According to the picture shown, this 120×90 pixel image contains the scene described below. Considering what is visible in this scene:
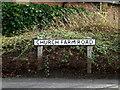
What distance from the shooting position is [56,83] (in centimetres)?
515

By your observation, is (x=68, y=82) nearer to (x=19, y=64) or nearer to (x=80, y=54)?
(x=80, y=54)

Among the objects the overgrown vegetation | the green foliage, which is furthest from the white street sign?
the green foliage

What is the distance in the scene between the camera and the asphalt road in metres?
4.90

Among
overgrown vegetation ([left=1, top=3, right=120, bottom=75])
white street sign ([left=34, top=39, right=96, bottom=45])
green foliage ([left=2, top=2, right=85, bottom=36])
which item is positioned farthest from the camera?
green foliage ([left=2, top=2, right=85, bottom=36])

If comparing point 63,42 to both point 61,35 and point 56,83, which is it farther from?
point 56,83

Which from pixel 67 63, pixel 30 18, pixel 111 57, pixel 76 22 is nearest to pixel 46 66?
pixel 67 63

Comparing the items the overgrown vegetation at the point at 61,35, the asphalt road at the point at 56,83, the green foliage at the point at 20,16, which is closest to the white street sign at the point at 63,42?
the overgrown vegetation at the point at 61,35

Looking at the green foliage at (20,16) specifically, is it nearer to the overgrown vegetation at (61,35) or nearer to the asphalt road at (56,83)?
the overgrown vegetation at (61,35)

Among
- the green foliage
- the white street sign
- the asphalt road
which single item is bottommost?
the asphalt road

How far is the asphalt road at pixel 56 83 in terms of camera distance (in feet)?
16.1

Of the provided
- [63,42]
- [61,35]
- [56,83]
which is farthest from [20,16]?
[56,83]

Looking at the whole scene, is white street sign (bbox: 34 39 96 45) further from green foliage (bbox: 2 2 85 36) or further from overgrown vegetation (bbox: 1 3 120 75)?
green foliage (bbox: 2 2 85 36)

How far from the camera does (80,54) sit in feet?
20.5

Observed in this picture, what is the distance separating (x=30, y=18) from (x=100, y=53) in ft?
18.3
